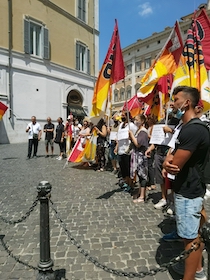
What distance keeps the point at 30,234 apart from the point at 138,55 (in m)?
51.9

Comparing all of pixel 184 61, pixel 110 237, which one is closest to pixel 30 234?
pixel 110 237

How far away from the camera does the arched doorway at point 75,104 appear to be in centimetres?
2353

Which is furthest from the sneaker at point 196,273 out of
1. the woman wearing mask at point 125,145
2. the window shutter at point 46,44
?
the window shutter at point 46,44

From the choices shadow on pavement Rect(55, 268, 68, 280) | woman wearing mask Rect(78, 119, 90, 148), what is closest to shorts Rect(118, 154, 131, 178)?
shadow on pavement Rect(55, 268, 68, 280)

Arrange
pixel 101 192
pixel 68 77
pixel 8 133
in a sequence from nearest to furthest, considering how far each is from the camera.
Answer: pixel 101 192
pixel 8 133
pixel 68 77

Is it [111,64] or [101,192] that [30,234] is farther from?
[111,64]

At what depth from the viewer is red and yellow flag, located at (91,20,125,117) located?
545 centimetres

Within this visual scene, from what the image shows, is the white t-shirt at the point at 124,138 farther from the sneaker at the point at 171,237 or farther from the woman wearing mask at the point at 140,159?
the sneaker at the point at 171,237

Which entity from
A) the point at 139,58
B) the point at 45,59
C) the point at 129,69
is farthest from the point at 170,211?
the point at 129,69

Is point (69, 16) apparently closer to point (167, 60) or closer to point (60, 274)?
point (167, 60)

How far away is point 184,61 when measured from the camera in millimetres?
4520

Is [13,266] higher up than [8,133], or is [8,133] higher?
[8,133]

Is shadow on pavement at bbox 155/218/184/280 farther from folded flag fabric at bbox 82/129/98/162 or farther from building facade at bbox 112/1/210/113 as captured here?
building facade at bbox 112/1/210/113

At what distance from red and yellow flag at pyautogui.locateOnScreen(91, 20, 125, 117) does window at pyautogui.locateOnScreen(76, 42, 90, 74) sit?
18.9 metres
